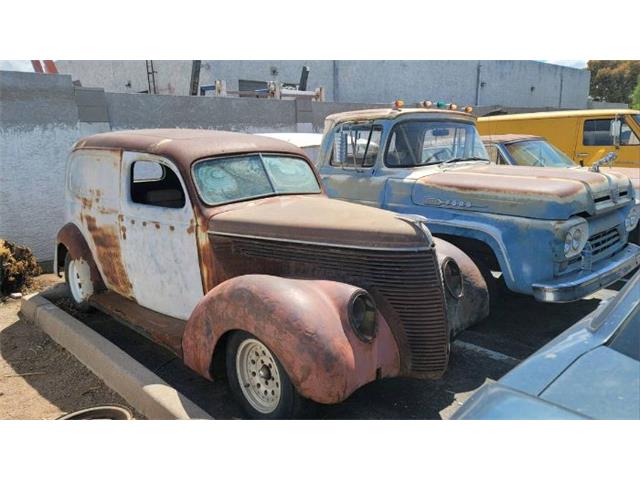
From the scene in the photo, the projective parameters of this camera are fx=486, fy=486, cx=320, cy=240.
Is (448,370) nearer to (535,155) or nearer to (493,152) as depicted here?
(493,152)

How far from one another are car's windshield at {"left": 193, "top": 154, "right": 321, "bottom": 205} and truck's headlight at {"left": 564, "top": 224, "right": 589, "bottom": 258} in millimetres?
2057

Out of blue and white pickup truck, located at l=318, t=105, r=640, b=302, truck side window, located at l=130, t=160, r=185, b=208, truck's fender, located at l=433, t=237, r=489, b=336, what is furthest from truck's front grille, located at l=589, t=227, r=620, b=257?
truck side window, located at l=130, t=160, r=185, b=208

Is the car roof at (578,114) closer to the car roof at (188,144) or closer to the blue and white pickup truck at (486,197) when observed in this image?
the blue and white pickup truck at (486,197)

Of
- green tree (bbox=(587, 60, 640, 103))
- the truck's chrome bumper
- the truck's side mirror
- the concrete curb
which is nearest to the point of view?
the concrete curb

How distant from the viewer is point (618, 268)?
4297 millimetres

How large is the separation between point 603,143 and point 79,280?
786 cm

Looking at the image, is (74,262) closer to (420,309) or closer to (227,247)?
(227,247)

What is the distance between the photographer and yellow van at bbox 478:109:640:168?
7701 millimetres

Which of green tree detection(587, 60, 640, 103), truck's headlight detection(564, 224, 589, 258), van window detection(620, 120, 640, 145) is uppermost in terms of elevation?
green tree detection(587, 60, 640, 103)

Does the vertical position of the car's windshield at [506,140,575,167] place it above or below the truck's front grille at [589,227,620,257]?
above

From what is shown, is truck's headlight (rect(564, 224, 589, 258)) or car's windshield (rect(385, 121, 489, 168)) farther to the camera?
car's windshield (rect(385, 121, 489, 168))

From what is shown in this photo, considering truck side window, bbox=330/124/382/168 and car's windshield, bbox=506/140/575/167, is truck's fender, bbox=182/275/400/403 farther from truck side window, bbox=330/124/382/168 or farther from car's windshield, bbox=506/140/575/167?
car's windshield, bbox=506/140/575/167

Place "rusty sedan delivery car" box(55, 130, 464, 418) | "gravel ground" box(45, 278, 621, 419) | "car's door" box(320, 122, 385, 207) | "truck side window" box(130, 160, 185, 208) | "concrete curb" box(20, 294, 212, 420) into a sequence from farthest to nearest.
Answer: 1. "car's door" box(320, 122, 385, 207)
2. "truck side window" box(130, 160, 185, 208)
3. "gravel ground" box(45, 278, 621, 419)
4. "concrete curb" box(20, 294, 212, 420)
5. "rusty sedan delivery car" box(55, 130, 464, 418)

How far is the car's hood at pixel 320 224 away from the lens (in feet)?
9.32
